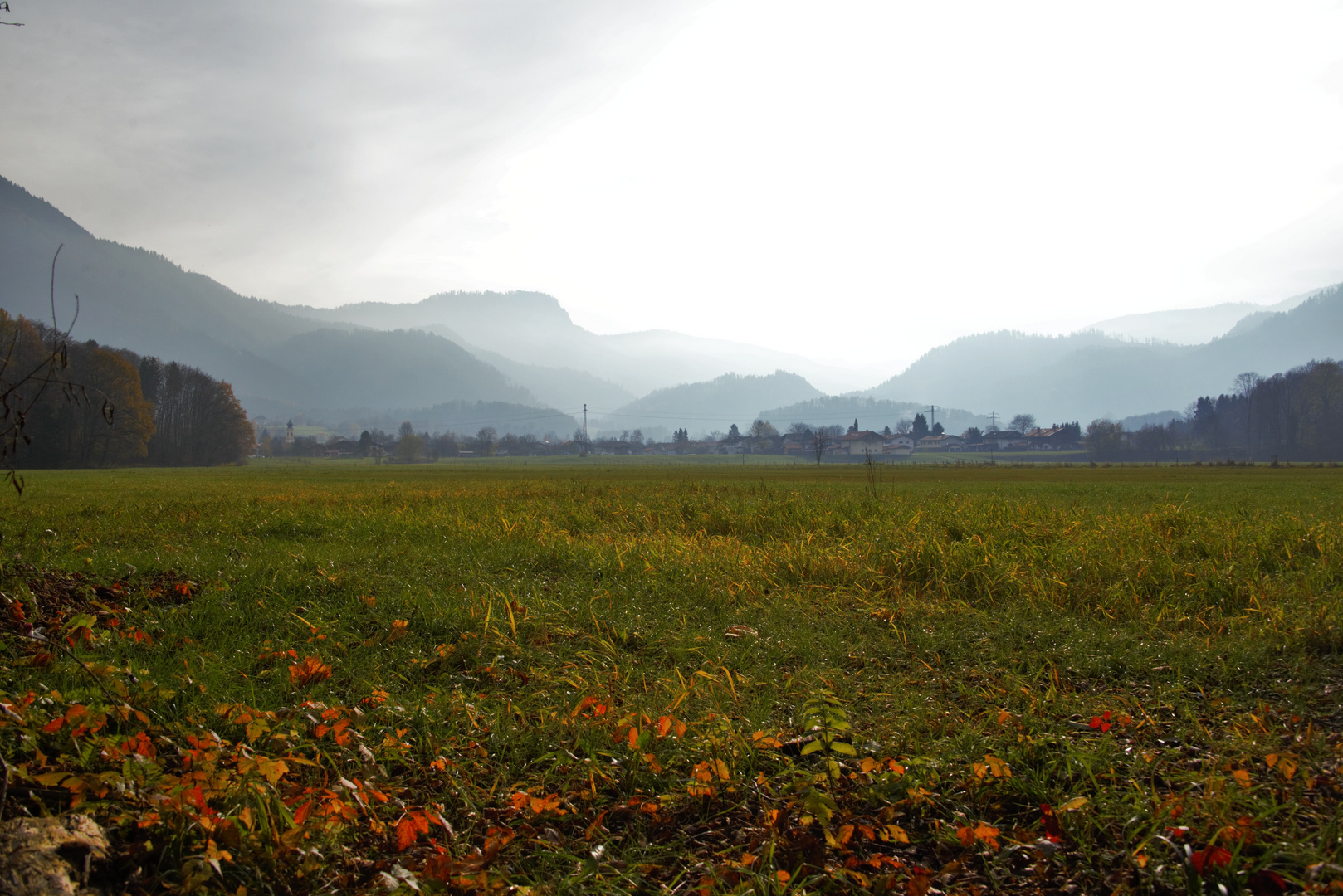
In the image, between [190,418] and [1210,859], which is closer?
[1210,859]

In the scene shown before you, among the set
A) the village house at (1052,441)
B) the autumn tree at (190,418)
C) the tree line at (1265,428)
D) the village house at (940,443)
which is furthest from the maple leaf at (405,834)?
the village house at (940,443)

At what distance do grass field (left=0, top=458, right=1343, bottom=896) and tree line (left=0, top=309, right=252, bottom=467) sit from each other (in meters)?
55.2

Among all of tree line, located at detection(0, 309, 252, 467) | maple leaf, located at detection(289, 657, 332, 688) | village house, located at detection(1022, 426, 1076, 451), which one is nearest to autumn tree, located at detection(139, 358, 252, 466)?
tree line, located at detection(0, 309, 252, 467)

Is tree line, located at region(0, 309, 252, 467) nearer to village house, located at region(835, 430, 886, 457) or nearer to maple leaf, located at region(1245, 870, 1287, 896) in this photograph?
maple leaf, located at region(1245, 870, 1287, 896)

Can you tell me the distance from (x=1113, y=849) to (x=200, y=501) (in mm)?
23465

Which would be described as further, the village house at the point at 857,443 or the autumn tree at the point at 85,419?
the village house at the point at 857,443

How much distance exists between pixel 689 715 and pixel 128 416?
3671 inches

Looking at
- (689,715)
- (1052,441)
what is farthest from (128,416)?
(1052,441)

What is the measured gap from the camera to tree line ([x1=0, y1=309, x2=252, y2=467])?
221 feet

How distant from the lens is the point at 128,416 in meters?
74.0

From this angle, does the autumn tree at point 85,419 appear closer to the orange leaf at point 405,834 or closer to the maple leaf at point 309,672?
the maple leaf at point 309,672

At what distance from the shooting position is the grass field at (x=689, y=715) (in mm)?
3338

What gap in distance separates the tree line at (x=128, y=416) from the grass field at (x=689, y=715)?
55163 millimetres

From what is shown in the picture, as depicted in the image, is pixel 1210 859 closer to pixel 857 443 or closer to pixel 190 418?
pixel 190 418
